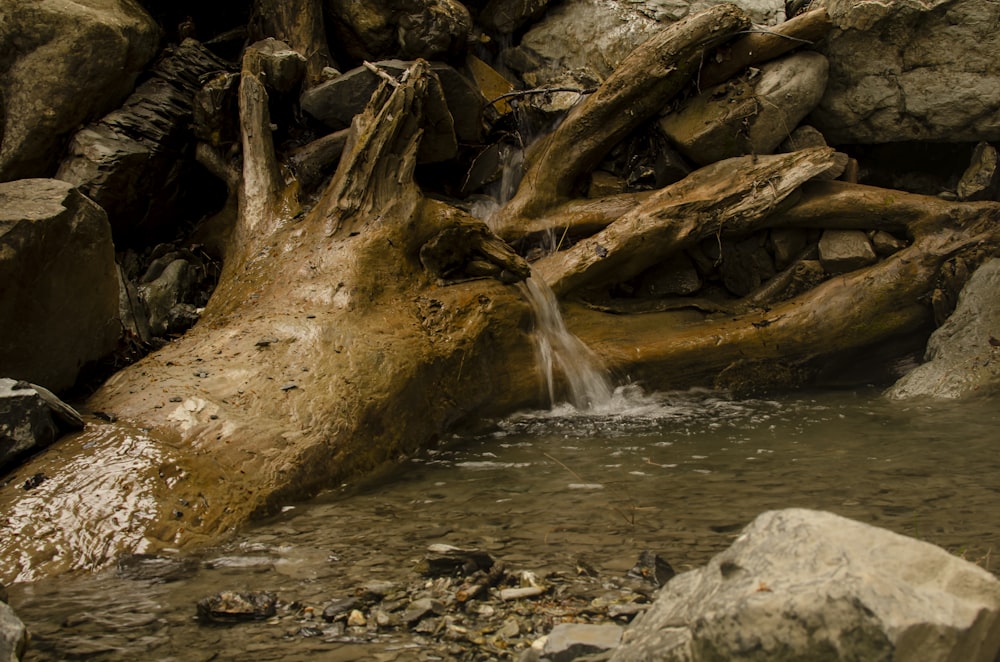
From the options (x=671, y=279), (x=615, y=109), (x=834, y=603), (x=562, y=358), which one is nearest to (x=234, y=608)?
(x=834, y=603)

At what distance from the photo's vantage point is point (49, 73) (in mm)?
6949

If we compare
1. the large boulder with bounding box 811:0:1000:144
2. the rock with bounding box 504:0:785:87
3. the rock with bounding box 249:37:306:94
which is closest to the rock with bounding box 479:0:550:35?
the rock with bounding box 504:0:785:87

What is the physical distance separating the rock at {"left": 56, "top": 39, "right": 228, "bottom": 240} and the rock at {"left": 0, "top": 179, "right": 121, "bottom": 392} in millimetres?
2362

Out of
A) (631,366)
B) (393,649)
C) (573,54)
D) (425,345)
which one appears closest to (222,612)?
(393,649)

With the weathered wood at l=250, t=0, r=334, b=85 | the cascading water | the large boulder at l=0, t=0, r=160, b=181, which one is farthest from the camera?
the weathered wood at l=250, t=0, r=334, b=85

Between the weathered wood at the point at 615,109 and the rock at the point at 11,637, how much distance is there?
234 inches

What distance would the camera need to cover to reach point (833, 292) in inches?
285

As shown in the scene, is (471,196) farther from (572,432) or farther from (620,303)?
(572,432)

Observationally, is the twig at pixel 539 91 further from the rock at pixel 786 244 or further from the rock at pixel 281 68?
the rock at pixel 786 244

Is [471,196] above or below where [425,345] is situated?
above

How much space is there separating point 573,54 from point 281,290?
17.9ft

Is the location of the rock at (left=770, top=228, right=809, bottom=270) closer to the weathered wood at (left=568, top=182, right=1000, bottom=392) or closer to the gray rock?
the weathered wood at (left=568, top=182, right=1000, bottom=392)

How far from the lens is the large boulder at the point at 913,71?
24.2 feet

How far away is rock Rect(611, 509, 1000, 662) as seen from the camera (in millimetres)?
1701
